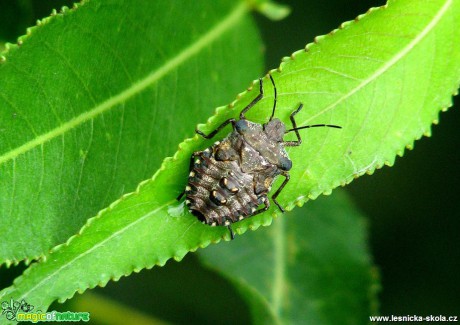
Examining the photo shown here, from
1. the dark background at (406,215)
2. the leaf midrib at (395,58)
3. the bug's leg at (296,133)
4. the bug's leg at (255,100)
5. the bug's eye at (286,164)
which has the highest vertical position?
the dark background at (406,215)

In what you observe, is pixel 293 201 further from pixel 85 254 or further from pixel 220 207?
pixel 85 254

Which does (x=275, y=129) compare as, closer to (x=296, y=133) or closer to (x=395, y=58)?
(x=296, y=133)

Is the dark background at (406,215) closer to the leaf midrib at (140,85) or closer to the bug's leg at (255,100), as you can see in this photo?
the leaf midrib at (140,85)

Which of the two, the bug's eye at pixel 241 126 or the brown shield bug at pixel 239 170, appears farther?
the bug's eye at pixel 241 126

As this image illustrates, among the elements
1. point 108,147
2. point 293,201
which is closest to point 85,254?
point 108,147

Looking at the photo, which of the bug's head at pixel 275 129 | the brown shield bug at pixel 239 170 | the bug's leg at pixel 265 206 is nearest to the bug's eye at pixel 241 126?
the brown shield bug at pixel 239 170

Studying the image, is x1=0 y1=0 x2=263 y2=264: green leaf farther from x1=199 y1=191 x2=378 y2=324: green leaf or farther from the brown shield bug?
x1=199 y1=191 x2=378 y2=324: green leaf

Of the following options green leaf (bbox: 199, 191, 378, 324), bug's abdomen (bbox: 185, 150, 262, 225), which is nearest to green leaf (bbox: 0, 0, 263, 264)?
bug's abdomen (bbox: 185, 150, 262, 225)
